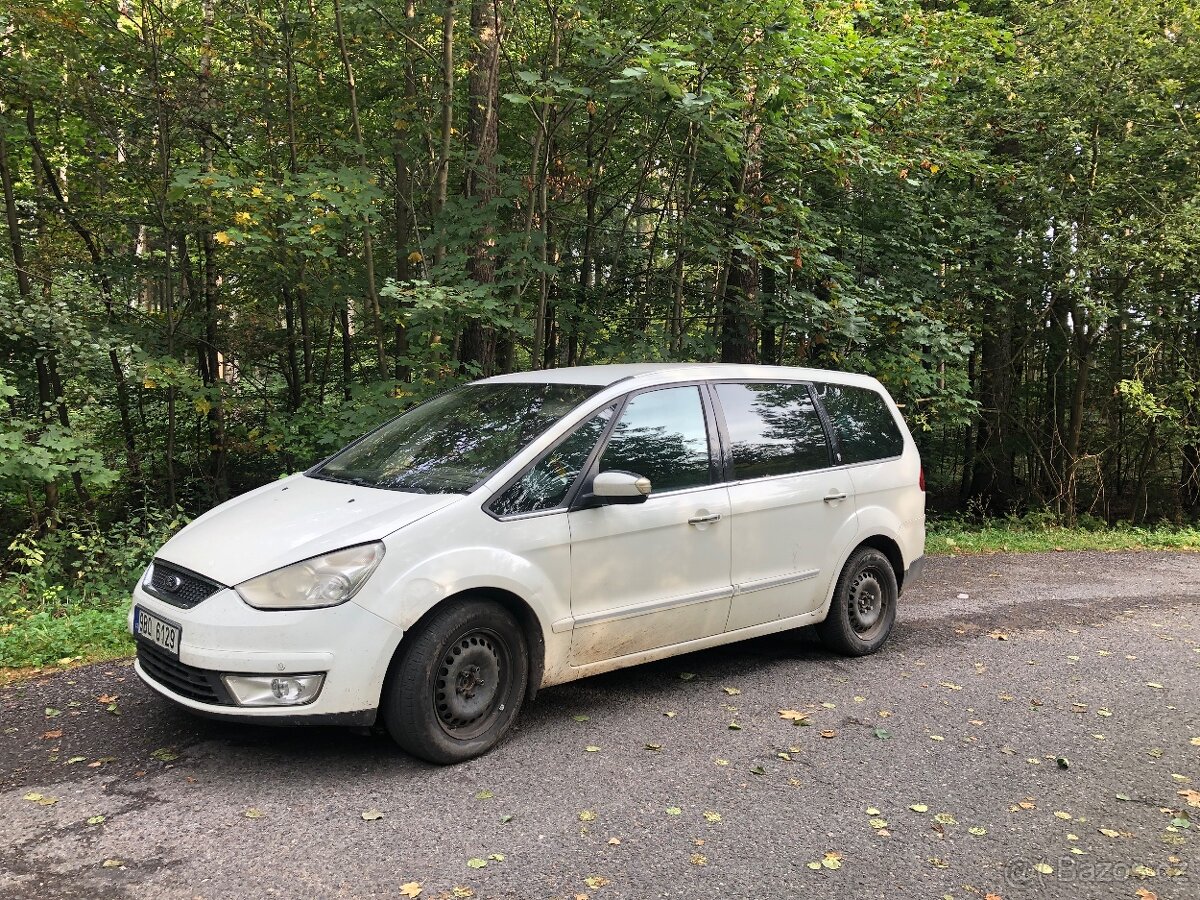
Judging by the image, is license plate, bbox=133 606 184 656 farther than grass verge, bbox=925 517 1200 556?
No

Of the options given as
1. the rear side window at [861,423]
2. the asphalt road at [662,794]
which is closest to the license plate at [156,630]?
the asphalt road at [662,794]

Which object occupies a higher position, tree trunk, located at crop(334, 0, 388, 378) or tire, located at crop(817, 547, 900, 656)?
tree trunk, located at crop(334, 0, 388, 378)

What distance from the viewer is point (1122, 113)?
12.5 meters

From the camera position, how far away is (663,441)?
4738mm

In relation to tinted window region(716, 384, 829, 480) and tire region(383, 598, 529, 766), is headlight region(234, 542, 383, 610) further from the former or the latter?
tinted window region(716, 384, 829, 480)

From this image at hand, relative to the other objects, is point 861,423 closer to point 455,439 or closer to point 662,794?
point 455,439

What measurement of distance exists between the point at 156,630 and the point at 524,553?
64.9 inches

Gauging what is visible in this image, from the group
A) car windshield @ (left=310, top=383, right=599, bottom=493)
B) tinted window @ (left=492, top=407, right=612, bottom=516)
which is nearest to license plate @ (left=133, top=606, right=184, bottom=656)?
car windshield @ (left=310, top=383, right=599, bottom=493)

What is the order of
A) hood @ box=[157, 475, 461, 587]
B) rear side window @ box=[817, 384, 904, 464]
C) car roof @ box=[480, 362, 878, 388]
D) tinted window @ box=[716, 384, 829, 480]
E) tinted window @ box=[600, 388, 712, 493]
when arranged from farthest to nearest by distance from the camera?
rear side window @ box=[817, 384, 904, 464] < tinted window @ box=[716, 384, 829, 480] < car roof @ box=[480, 362, 878, 388] < tinted window @ box=[600, 388, 712, 493] < hood @ box=[157, 475, 461, 587]

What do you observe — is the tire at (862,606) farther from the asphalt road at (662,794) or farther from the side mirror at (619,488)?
the side mirror at (619,488)

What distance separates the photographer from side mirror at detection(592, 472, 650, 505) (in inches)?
163

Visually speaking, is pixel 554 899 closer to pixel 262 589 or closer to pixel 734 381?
pixel 262 589

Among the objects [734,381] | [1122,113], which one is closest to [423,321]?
[734,381]

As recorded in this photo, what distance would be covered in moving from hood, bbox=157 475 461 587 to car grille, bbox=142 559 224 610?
0.11ft
